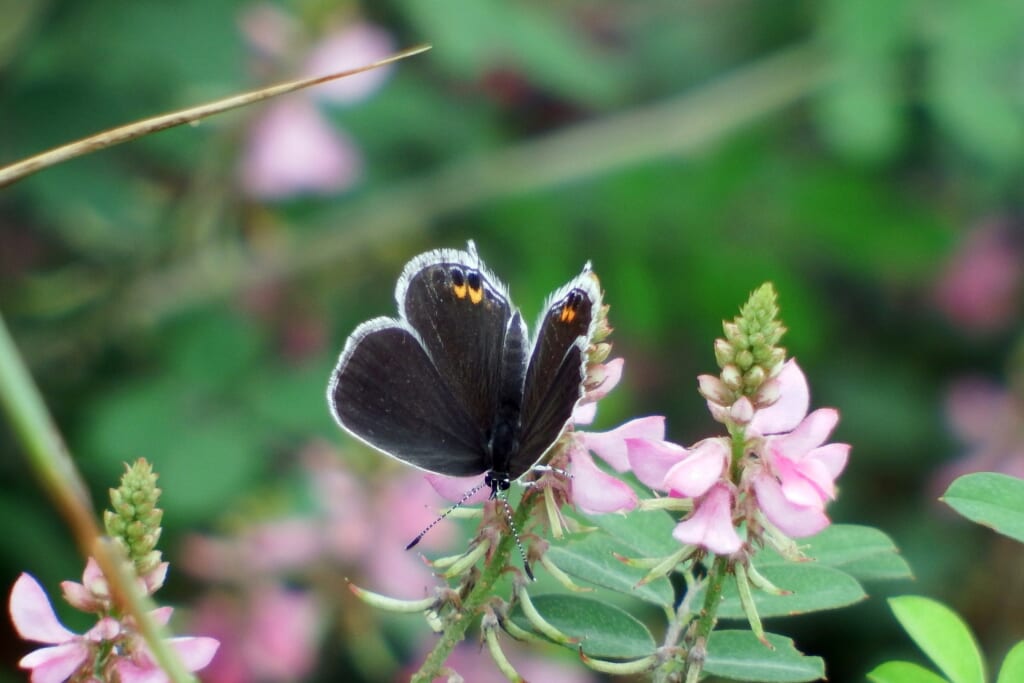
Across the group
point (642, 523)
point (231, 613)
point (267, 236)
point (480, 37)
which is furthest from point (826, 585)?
point (267, 236)

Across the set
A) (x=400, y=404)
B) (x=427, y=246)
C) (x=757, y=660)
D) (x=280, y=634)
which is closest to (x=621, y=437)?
(x=757, y=660)

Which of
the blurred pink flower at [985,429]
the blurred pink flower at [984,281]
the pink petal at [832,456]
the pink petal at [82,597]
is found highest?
the pink petal at [832,456]

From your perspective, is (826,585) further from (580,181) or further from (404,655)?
(580,181)

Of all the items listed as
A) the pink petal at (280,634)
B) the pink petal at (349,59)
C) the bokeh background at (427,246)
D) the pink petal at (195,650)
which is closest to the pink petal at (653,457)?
the pink petal at (195,650)

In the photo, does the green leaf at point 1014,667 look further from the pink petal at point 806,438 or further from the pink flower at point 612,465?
the pink flower at point 612,465

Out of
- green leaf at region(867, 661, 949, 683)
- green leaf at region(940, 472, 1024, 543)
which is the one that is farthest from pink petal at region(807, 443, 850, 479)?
green leaf at region(867, 661, 949, 683)

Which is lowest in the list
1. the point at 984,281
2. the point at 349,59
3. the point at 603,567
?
the point at 984,281

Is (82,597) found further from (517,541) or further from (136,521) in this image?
(517,541)

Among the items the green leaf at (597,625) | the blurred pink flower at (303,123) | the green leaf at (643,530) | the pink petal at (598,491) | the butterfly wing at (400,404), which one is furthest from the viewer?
the blurred pink flower at (303,123)
